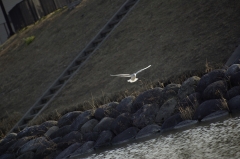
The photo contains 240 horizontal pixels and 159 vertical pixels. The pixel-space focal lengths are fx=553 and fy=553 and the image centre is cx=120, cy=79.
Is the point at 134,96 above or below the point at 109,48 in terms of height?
below

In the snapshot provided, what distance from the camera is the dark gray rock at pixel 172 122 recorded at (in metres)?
16.9

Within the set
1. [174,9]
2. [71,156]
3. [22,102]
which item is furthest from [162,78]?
[22,102]

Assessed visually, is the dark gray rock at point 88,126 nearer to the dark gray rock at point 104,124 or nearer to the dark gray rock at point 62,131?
the dark gray rock at point 104,124

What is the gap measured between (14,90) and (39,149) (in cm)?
1014

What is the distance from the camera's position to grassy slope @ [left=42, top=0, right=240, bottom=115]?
20.9 m

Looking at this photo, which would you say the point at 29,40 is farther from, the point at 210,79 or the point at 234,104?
the point at 234,104

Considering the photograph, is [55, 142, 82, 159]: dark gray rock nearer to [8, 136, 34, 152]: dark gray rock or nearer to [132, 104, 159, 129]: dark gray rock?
[132, 104, 159, 129]: dark gray rock

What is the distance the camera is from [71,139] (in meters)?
19.6

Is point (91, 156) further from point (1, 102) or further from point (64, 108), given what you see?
point (1, 102)

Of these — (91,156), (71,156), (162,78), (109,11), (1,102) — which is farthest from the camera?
(109,11)

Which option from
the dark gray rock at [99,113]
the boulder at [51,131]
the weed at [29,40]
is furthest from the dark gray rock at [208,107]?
the weed at [29,40]

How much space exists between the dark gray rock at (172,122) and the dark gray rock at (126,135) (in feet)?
3.98

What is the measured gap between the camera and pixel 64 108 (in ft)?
77.0

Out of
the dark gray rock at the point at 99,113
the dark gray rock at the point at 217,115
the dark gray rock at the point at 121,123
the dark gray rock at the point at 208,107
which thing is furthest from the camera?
the dark gray rock at the point at 99,113
